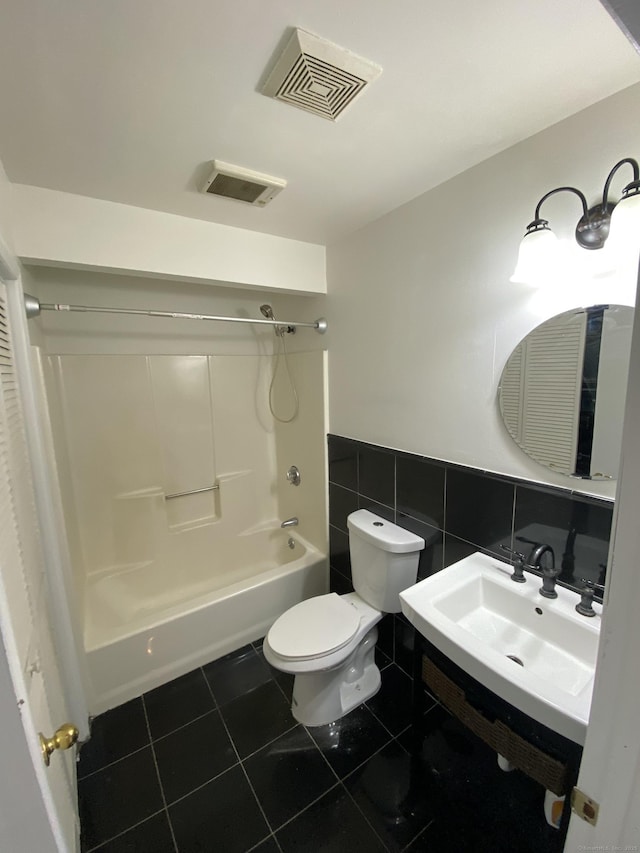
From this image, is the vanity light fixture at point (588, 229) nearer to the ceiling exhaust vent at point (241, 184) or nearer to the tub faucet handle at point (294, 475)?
the ceiling exhaust vent at point (241, 184)

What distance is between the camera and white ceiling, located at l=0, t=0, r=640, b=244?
734mm

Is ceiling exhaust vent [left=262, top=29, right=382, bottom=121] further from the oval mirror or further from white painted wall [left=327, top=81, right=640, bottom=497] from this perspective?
the oval mirror

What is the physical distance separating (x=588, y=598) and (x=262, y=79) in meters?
1.71

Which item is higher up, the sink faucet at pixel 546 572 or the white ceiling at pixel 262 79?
the white ceiling at pixel 262 79

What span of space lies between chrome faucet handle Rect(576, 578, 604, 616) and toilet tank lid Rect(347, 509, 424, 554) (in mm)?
621

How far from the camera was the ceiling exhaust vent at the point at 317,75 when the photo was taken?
80 cm

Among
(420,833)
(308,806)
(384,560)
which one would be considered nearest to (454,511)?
(384,560)

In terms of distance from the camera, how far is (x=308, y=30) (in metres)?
0.76

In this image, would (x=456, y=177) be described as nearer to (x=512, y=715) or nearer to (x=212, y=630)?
(x=512, y=715)

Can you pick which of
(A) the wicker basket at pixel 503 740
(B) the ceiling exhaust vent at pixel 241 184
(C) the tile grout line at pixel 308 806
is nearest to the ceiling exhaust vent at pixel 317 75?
(B) the ceiling exhaust vent at pixel 241 184

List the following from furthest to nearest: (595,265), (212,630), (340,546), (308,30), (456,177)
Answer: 1. (340,546)
2. (212,630)
3. (456,177)
4. (595,265)
5. (308,30)

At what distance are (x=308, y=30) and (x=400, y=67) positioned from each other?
25 centimetres

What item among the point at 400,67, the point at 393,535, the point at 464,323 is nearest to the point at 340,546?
the point at 393,535

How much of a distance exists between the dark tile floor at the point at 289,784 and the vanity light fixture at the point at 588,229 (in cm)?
180
